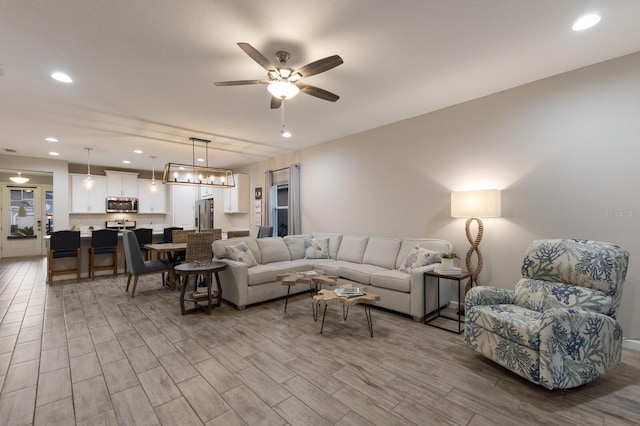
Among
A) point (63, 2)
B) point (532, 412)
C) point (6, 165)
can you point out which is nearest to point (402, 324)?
point (532, 412)

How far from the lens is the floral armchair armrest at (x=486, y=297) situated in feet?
8.46

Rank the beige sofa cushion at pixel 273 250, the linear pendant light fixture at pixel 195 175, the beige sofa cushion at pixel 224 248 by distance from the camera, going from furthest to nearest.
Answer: the linear pendant light fixture at pixel 195 175, the beige sofa cushion at pixel 273 250, the beige sofa cushion at pixel 224 248

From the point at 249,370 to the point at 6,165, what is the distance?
28.2ft

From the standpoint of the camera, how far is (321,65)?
2.29 m

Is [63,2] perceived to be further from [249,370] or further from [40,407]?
[249,370]

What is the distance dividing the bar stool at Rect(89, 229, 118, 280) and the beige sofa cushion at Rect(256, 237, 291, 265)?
326 cm

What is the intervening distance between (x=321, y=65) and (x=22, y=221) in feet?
37.3

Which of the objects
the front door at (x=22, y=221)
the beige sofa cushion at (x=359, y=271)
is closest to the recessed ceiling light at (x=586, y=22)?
the beige sofa cushion at (x=359, y=271)

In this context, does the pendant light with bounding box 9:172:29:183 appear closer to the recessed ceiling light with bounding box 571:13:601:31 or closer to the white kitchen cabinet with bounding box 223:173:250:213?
the white kitchen cabinet with bounding box 223:173:250:213

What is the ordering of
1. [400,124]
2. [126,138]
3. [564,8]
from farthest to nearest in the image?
[126,138], [400,124], [564,8]

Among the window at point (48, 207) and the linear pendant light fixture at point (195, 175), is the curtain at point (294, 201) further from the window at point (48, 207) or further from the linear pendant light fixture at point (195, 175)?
A: the window at point (48, 207)

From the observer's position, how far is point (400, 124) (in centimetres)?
464

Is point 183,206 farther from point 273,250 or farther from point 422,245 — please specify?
point 422,245

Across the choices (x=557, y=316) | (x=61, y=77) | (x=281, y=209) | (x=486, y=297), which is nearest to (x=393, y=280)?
(x=486, y=297)
